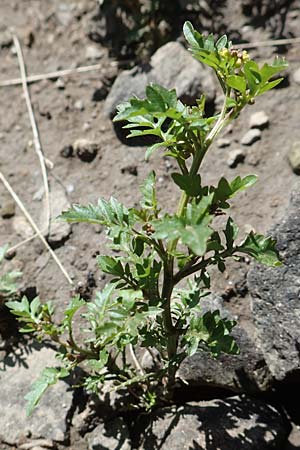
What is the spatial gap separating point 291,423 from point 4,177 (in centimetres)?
195

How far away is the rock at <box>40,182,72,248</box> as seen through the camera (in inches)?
124

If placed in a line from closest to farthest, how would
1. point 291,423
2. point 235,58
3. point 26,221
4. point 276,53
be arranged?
point 235,58 → point 291,423 → point 26,221 → point 276,53

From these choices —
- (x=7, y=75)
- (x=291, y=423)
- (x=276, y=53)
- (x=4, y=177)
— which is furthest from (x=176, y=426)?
(x=7, y=75)

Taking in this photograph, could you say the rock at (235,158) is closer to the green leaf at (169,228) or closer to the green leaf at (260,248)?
the green leaf at (260,248)

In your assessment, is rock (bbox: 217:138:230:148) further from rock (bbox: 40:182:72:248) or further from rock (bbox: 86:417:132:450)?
rock (bbox: 86:417:132:450)

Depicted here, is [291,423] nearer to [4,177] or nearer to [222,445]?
[222,445]

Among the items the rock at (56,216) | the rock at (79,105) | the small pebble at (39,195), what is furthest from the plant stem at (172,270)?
the rock at (79,105)

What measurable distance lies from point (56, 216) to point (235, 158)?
3.12 ft

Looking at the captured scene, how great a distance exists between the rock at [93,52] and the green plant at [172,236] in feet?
6.26

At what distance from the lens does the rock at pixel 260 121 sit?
324 cm

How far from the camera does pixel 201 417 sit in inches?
99.6

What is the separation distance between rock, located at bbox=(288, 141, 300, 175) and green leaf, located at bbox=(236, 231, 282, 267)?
3.87 ft

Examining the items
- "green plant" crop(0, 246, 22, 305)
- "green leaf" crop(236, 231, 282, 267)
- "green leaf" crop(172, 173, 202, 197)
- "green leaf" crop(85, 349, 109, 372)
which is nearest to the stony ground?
"green plant" crop(0, 246, 22, 305)

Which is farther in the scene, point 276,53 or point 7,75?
point 7,75
